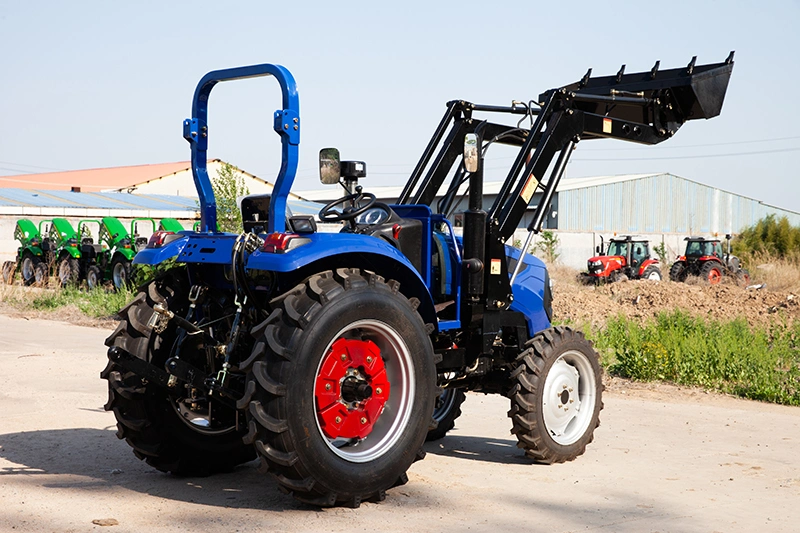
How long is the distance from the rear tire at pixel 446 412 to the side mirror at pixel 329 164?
2.51 metres

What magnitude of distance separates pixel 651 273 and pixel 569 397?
82.3 feet

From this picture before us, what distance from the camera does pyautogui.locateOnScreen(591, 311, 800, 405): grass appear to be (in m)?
10.0

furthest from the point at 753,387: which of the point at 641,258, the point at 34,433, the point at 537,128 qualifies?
the point at 641,258

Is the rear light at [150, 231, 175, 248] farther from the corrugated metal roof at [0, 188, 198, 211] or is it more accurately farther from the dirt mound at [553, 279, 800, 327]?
the corrugated metal roof at [0, 188, 198, 211]

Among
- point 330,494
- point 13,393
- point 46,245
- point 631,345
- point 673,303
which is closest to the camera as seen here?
point 330,494

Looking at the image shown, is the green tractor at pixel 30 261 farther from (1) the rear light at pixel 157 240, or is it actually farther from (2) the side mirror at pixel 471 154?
(2) the side mirror at pixel 471 154

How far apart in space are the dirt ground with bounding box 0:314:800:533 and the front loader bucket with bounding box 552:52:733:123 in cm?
271

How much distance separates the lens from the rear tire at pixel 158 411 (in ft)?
19.0

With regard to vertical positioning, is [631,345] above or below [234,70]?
below

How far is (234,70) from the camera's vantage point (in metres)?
5.81

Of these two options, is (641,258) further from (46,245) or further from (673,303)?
(46,245)

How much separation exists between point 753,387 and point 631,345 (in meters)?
1.75

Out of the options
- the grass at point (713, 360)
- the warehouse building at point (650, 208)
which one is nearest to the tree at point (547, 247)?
the warehouse building at point (650, 208)

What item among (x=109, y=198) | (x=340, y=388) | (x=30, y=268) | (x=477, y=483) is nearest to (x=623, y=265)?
(x=30, y=268)
